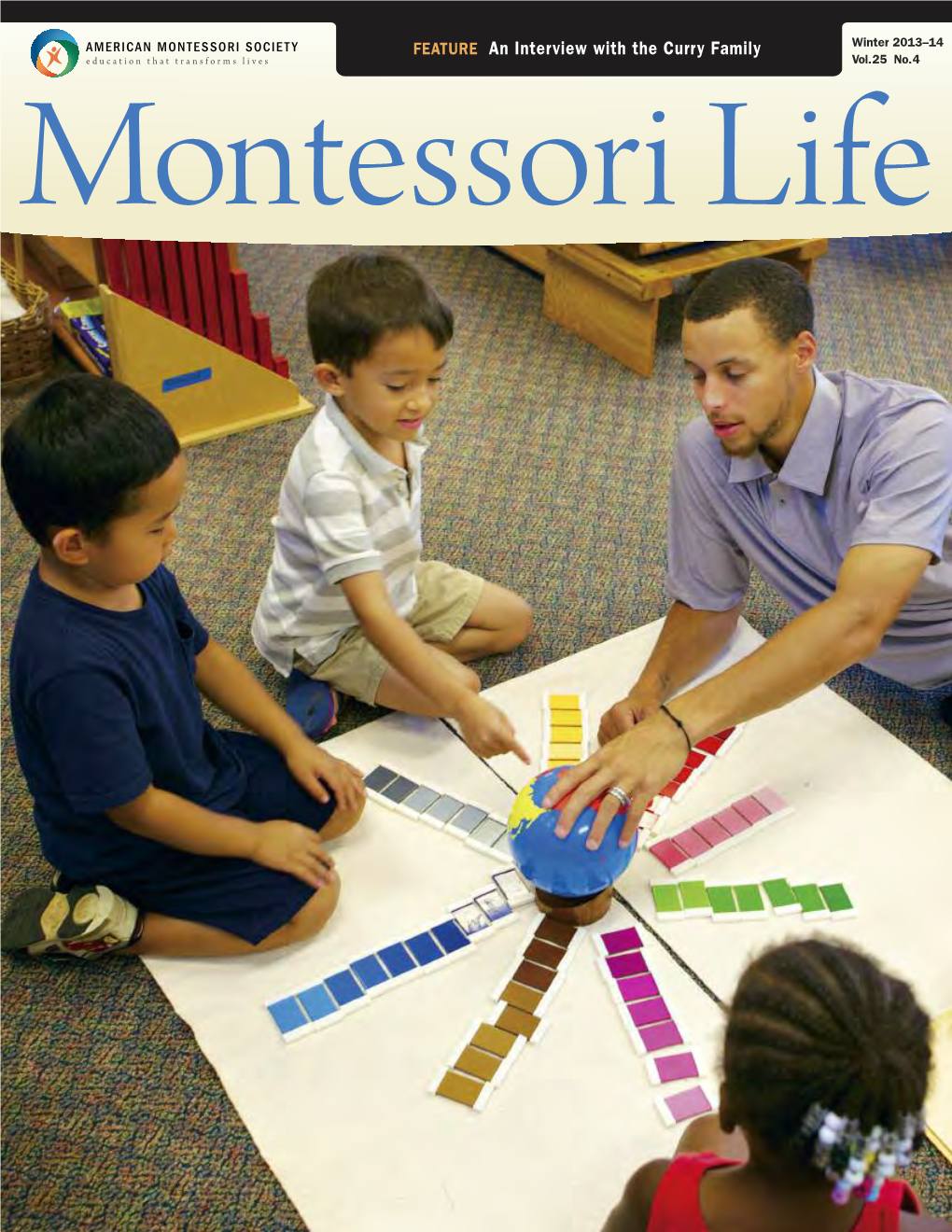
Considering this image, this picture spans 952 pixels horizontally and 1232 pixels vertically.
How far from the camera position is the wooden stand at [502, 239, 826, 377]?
9.73 feet

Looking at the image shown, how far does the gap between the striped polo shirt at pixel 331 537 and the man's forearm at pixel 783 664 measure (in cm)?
51

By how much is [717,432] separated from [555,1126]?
0.98 m

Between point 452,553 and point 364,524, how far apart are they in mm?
677

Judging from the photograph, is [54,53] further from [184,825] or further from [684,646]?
[684,646]

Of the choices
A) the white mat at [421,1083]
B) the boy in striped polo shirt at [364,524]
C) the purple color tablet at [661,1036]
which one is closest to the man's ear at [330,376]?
the boy in striped polo shirt at [364,524]

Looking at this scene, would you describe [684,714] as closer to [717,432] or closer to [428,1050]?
[717,432]

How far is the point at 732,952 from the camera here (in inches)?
62.5

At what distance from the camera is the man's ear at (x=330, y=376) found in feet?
5.69

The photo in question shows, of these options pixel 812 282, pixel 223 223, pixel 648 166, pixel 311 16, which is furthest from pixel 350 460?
pixel 812 282

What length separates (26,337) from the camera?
287 centimetres

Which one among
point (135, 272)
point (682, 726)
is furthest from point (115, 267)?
point (682, 726)

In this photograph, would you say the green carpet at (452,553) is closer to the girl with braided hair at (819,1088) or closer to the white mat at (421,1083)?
the white mat at (421,1083)

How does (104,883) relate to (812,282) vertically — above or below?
below

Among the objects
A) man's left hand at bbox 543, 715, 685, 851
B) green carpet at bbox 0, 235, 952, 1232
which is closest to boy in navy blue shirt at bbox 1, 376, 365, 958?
green carpet at bbox 0, 235, 952, 1232
